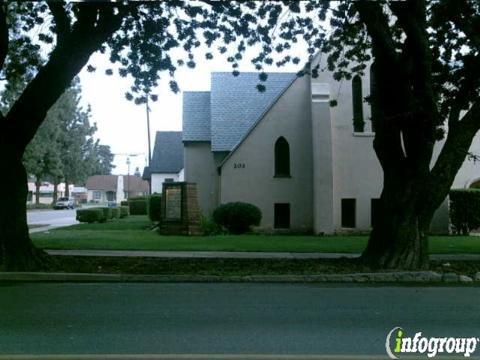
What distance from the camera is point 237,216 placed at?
22.6m

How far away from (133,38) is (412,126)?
719 cm

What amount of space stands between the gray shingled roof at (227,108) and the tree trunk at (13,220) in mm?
15382

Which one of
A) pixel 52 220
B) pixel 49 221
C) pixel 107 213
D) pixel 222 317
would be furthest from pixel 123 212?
pixel 222 317

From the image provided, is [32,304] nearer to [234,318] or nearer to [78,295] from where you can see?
[78,295]

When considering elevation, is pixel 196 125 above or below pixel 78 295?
above

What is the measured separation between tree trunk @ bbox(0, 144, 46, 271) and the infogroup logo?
843 centimetres

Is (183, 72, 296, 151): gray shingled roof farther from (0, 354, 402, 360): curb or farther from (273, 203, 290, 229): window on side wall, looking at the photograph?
(0, 354, 402, 360): curb

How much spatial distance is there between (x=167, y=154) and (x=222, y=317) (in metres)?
49.8

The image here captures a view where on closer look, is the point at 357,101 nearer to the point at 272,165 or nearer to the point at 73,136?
the point at 272,165

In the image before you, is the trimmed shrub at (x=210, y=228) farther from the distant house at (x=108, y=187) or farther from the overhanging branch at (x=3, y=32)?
the distant house at (x=108, y=187)

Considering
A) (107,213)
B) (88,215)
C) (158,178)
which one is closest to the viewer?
(88,215)

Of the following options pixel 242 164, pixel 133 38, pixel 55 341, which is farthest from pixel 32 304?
pixel 242 164

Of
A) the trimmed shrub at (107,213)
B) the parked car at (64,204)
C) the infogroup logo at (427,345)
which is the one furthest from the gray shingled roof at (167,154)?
the infogroup logo at (427,345)

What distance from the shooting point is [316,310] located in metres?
8.19
